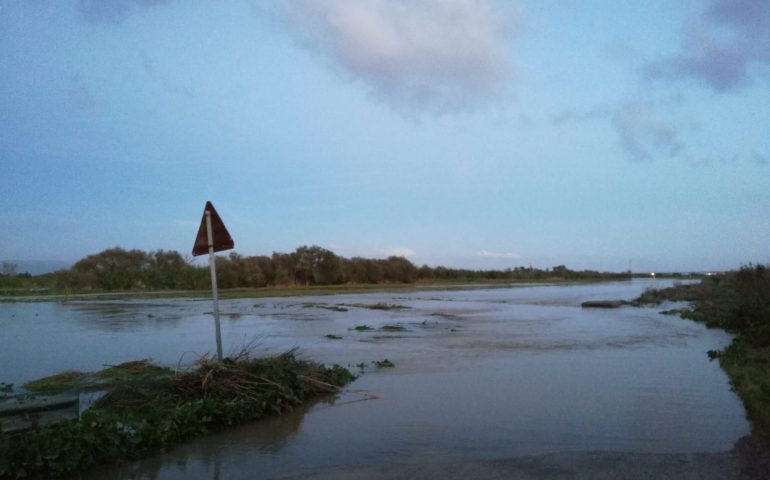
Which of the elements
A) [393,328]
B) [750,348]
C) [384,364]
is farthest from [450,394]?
[393,328]

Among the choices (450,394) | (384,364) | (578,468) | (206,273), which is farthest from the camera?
(206,273)

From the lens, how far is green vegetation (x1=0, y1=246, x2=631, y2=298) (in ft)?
249

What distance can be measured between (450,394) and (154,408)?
16.5 ft

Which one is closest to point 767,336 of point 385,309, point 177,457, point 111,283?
point 177,457

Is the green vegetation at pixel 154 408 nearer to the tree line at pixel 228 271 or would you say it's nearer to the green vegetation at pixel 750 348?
the green vegetation at pixel 750 348

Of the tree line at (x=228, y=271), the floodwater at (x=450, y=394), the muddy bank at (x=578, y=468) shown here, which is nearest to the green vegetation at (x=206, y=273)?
the tree line at (x=228, y=271)

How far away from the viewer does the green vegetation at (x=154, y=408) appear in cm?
664

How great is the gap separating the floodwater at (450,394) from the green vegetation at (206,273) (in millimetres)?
53274

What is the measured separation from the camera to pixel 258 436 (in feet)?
27.5

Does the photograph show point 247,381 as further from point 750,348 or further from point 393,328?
point 393,328

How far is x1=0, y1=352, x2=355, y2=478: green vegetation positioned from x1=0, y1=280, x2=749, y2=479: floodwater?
29 cm

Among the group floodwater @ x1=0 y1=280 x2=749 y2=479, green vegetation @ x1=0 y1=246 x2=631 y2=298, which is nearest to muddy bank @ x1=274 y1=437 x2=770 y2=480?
floodwater @ x1=0 y1=280 x2=749 y2=479

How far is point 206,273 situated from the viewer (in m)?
76.8

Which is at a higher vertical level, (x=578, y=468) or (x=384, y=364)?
(x=384, y=364)
